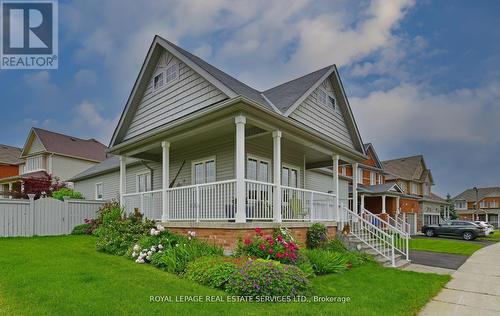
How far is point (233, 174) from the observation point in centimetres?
1229

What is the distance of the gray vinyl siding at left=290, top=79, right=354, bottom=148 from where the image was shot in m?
12.7

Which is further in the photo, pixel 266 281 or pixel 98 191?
pixel 98 191

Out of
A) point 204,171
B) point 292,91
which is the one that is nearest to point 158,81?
point 204,171

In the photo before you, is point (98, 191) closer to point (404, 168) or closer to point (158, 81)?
point (158, 81)

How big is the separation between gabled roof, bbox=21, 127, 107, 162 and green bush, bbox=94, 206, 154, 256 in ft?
76.0

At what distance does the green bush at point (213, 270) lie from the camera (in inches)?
273

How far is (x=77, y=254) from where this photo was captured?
9.82 meters

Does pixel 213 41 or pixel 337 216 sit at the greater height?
pixel 213 41

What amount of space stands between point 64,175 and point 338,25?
2712 centimetres

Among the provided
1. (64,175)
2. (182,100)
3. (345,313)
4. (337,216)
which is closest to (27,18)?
(182,100)

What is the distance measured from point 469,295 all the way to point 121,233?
9.61 m

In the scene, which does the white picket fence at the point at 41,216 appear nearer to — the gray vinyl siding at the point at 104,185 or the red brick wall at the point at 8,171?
the gray vinyl siding at the point at 104,185

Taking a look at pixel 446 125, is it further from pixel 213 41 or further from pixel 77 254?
pixel 77 254

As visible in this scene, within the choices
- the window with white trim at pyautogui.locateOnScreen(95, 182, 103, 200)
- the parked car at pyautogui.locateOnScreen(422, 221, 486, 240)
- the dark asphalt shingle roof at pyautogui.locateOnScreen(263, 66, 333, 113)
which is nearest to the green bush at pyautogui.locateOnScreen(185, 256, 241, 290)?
the dark asphalt shingle roof at pyautogui.locateOnScreen(263, 66, 333, 113)
